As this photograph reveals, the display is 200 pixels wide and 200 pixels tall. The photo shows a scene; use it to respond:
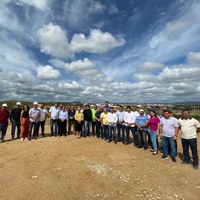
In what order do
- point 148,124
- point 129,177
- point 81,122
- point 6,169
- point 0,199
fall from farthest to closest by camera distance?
point 81,122, point 148,124, point 6,169, point 129,177, point 0,199

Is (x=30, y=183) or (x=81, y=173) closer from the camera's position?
(x=30, y=183)

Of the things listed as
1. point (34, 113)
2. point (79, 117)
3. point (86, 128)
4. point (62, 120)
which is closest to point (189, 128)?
point (86, 128)

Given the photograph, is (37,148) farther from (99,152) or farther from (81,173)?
(81,173)

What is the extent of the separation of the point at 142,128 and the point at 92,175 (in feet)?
14.4

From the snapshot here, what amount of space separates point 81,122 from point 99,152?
12.5ft

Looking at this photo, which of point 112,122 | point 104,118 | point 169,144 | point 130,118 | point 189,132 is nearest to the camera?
point 189,132

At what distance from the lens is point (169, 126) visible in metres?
8.57

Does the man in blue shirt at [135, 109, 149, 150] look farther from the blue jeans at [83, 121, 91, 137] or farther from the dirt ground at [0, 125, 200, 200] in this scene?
the blue jeans at [83, 121, 91, 137]

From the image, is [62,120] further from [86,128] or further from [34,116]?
[34,116]

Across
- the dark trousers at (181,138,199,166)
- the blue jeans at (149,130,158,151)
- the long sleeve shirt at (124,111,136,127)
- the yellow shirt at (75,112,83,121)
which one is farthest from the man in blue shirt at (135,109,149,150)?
the yellow shirt at (75,112,83,121)

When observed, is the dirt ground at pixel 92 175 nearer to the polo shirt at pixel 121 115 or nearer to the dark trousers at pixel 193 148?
the dark trousers at pixel 193 148

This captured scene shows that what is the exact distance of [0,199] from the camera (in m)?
5.21

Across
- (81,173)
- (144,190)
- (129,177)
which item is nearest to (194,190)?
(144,190)

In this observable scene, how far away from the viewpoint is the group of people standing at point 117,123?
26.9 feet
